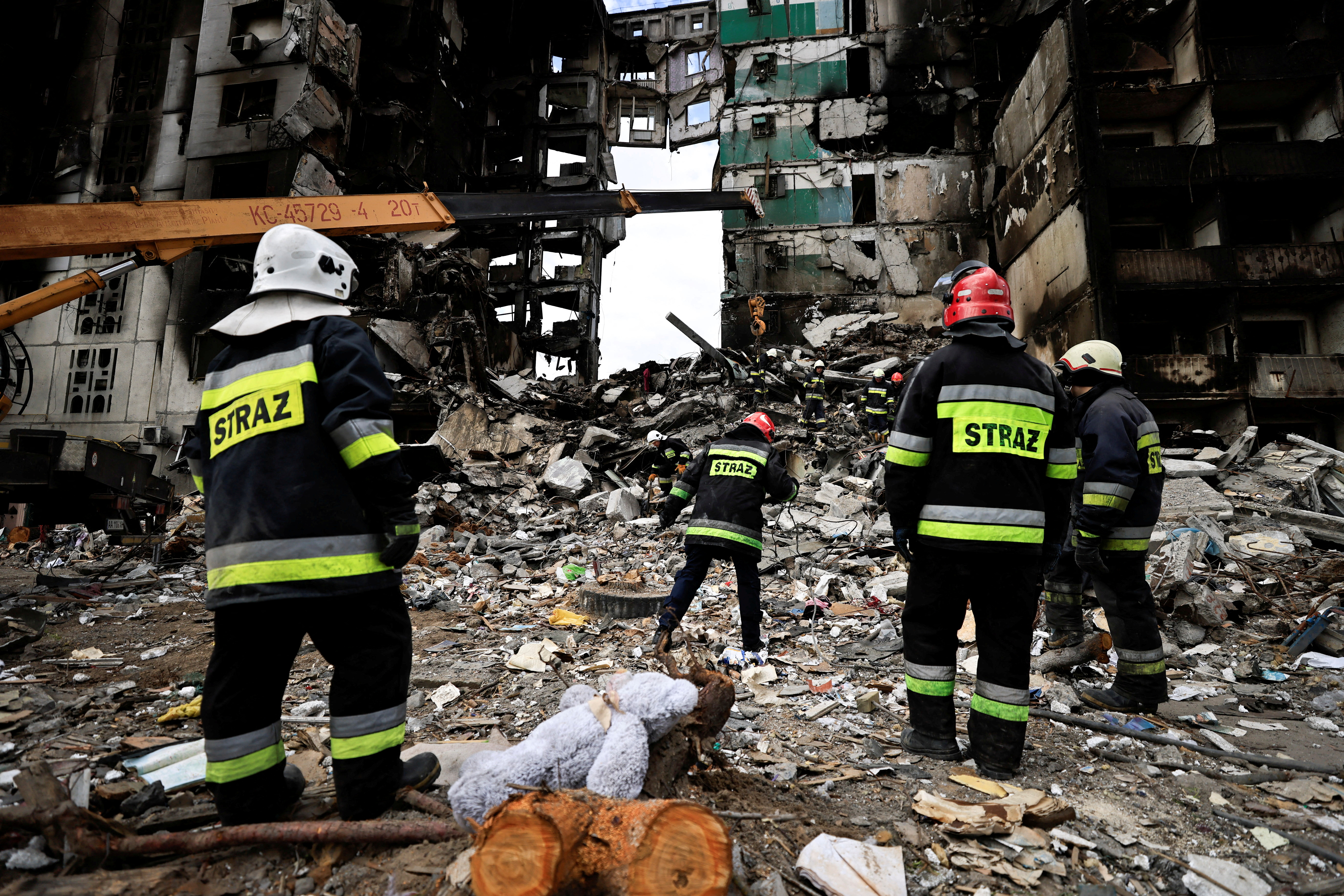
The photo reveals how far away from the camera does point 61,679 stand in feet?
12.5

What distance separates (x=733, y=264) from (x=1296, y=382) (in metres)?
14.8

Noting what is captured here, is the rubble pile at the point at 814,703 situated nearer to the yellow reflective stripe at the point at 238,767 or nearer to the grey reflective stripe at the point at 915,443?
the yellow reflective stripe at the point at 238,767

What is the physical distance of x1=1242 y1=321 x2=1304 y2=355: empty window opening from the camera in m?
14.9

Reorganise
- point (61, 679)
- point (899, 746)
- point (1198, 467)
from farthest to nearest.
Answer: point (1198, 467)
point (61, 679)
point (899, 746)

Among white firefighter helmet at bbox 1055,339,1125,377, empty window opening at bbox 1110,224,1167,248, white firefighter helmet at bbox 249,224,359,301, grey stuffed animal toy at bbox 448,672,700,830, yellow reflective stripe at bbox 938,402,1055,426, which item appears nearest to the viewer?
grey stuffed animal toy at bbox 448,672,700,830

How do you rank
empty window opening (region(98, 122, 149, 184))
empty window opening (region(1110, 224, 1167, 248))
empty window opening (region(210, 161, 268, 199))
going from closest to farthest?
empty window opening (region(1110, 224, 1167, 248)) → empty window opening (region(210, 161, 268, 199)) → empty window opening (region(98, 122, 149, 184))

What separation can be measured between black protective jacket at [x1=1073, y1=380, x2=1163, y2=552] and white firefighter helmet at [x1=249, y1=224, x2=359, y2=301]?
140 inches

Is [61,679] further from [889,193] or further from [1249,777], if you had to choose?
[889,193]

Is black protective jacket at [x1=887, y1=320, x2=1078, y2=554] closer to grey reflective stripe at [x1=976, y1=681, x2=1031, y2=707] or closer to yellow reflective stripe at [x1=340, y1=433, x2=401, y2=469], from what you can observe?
grey reflective stripe at [x1=976, y1=681, x2=1031, y2=707]

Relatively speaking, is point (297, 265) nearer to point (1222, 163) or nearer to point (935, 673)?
point (935, 673)

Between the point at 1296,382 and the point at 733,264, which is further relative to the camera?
the point at 733,264

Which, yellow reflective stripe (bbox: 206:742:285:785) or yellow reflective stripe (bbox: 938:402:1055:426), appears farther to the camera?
yellow reflective stripe (bbox: 938:402:1055:426)

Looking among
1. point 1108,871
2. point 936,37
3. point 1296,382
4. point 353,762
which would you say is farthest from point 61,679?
point 936,37

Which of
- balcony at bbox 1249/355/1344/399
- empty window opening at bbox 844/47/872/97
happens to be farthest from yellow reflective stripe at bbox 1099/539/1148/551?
empty window opening at bbox 844/47/872/97
